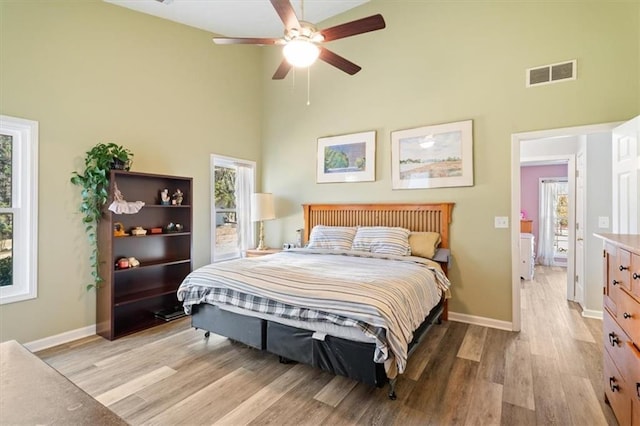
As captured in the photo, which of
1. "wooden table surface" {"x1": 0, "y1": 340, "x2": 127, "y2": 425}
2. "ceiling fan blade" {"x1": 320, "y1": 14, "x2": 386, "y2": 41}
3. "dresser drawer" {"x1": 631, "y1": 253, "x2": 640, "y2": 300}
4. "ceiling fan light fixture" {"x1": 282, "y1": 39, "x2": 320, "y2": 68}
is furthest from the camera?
"ceiling fan light fixture" {"x1": 282, "y1": 39, "x2": 320, "y2": 68}

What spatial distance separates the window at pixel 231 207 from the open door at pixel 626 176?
4.53m

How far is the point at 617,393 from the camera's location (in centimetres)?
183

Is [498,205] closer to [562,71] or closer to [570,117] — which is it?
[570,117]

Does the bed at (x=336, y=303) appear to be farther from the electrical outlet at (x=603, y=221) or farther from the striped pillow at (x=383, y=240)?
the electrical outlet at (x=603, y=221)

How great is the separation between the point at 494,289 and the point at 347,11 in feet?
13.5

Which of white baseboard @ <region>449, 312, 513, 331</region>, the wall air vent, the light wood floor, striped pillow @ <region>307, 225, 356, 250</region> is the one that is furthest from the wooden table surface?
the wall air vent

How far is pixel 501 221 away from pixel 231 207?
3768 millimetres

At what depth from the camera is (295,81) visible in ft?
16.5

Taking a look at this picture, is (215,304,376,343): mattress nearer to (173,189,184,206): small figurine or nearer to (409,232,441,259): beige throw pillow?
(409,232,441,259): beige throw pillow

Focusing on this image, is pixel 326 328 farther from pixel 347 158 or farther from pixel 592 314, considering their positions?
pixel 592 314

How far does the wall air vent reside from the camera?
315 centimetres

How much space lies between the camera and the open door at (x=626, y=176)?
8.46 ft

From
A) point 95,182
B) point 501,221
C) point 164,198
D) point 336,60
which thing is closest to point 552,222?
point 501,221

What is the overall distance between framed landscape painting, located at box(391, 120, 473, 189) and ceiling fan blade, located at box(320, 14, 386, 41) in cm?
181
